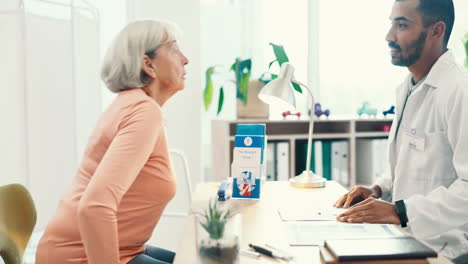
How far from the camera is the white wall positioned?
354 cm

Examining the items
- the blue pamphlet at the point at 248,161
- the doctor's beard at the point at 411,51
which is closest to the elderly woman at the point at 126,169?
the blue pamphlet at the point at 248,161

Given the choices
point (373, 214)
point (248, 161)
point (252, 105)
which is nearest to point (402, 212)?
point (373, 214)

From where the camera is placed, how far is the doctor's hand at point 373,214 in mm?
1480

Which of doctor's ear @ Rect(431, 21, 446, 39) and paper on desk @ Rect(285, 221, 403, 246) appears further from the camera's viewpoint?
doctor's ear @ Rect(431, 21, 446, 39)

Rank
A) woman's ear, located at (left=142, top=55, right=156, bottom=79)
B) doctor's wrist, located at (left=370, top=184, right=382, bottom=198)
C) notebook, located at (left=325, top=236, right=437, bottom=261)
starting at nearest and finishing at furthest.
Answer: notebook, located at (left=325, top=236, right=437, bottom=261) → woman's ear, located at (left=142, top=55, right=156, bottom=79) → doctor's wrist, located at (left=370, top=184, right=382, bottom=198)

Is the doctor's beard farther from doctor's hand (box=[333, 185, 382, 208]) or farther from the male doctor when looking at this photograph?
doctor's hand (box=[333, 185, 382, 208])

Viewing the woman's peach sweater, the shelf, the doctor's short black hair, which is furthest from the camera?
the shelf

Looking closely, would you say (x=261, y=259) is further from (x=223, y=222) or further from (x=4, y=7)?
(x=4, y=7)

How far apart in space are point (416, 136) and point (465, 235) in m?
0.38

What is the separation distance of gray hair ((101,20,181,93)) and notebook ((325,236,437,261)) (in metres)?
0.91

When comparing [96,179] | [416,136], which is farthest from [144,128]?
[416,136]

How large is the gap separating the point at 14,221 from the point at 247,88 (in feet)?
6.69

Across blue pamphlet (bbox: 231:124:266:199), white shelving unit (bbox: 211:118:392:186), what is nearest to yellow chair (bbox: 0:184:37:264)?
blue pamphlet (bbox: 231:124:266:199)

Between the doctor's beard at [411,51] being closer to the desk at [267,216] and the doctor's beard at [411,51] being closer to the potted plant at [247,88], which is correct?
→ the desk at [267,216]
